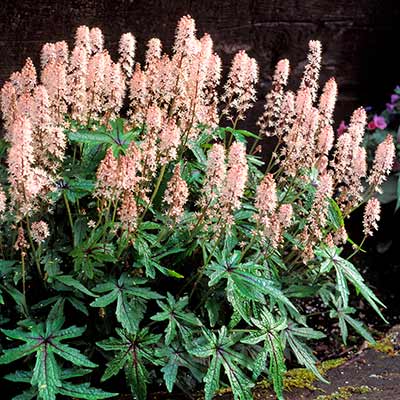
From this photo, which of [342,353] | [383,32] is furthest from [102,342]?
[383,32]

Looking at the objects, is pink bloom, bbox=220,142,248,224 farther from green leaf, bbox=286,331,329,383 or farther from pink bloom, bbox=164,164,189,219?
green leaf, bbox=286,331,329,383

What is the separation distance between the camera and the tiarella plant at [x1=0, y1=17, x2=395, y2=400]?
2.93m

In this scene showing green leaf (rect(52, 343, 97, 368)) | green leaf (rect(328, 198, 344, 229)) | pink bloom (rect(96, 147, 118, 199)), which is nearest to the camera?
pink bloom (rect(96, 147, 118, 199))

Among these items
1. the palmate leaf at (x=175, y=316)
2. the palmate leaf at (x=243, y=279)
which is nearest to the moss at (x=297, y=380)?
the palmate leaf at (x=175, y=316)

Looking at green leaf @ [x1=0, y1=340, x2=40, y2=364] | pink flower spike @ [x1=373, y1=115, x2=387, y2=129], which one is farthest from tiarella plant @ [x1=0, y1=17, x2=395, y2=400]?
pink flower spike @ [x1=373, y1=115, x2=387, y2=129]

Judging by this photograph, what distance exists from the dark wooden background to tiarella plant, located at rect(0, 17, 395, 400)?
1.29 meters

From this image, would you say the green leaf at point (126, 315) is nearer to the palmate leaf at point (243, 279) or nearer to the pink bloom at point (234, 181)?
the palmate leaf at point (243, 279)

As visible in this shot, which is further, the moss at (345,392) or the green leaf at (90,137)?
the moss at (345,392)

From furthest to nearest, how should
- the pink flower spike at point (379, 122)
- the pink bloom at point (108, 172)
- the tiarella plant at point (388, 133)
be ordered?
the pink flower spike at point (379, 122), the tiarella plant at point (388, 133), the pink bloom at point (108, 172)

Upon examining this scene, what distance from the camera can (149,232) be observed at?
11.4 ft

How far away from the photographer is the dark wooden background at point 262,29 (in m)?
4.68

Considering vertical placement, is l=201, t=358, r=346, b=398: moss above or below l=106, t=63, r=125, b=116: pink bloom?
below

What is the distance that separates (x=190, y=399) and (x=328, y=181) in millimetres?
1099

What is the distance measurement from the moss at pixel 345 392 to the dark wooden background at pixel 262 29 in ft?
8.56
